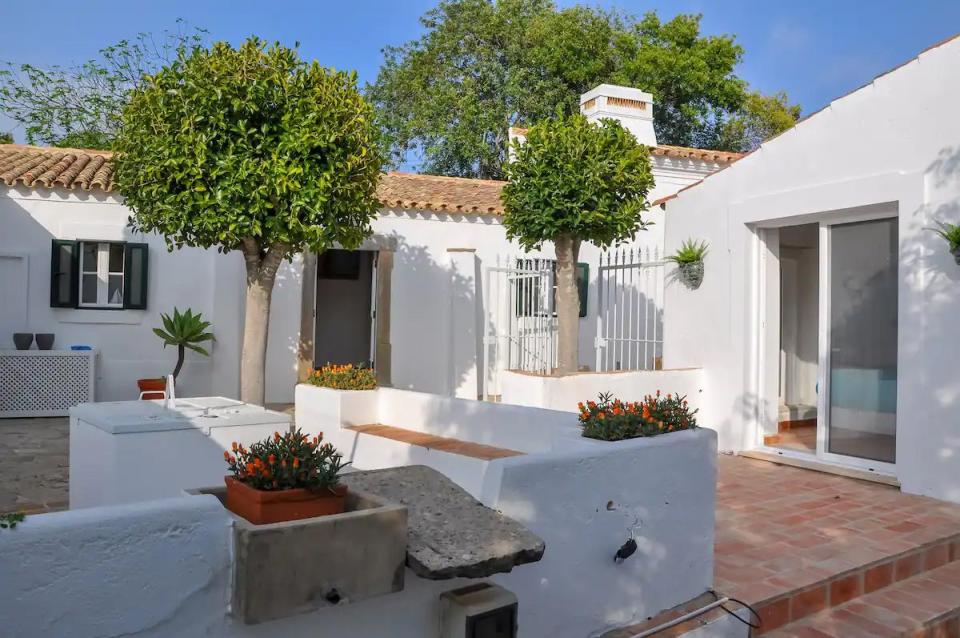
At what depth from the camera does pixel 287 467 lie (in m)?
2.85

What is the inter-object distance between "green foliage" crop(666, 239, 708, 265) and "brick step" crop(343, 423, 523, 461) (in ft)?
11.6

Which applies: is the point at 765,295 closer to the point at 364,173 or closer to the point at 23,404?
the point at 364,173

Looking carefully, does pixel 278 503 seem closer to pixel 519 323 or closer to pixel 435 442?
pixel 435 442

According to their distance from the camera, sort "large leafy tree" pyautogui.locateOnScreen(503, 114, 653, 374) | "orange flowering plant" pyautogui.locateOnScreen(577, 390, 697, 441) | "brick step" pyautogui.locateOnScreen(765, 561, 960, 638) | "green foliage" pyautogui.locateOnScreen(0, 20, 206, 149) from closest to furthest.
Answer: "brick step" pyautogui.locateOnScreen(765, 561, 960, 638) < "orange flowering plant" pyautogui.locateOnScreen(577, 390, 697, 441) < "large leafy tree" pyautogui.locateOnScreen(503, 114, 653, 374) < "green foliage" pyautogui.locateOnScreen(0, 20, 206, 149)

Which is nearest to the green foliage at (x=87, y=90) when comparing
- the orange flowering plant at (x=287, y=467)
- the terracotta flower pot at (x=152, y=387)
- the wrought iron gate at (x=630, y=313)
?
the terracotta flower pot at (x=152, y=387)

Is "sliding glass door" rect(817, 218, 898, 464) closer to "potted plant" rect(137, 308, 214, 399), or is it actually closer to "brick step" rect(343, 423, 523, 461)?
"brick step" rect(343, 423, 523, 461)

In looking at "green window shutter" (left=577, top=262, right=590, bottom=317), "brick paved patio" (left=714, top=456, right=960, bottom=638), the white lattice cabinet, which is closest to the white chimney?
"green window shutter" (left=577, top=262, right=590, bottom=317)

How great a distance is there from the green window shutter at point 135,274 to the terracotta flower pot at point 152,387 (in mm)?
1246

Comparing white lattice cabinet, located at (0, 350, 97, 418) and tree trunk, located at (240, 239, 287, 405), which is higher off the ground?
tree trunk, located at (240, 239, 287, 405)

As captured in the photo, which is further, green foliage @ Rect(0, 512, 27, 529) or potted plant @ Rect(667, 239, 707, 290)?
potted plant @ Rect(667, 239, 707, 290)

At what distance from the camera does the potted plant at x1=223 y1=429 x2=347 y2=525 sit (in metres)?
2.75

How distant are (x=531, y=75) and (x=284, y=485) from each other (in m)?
22.0

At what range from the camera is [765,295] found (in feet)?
26.3

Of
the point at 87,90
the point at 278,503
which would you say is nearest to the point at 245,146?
the point at 278,503
